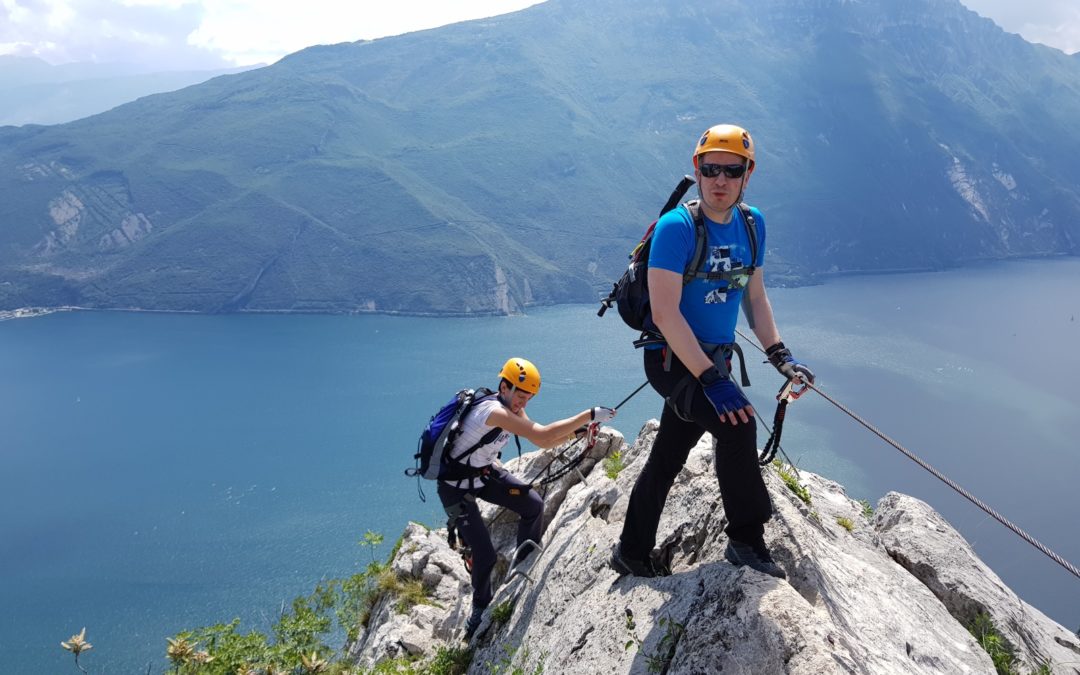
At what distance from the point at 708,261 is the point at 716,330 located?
0.41 meters

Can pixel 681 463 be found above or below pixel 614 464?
above

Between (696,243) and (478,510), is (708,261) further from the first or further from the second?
(478,510)

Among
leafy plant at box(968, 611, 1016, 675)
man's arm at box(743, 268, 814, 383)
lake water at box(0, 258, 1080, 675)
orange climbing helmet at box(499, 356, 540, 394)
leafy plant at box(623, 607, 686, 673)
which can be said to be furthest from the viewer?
lake water at box(0, 258, 1080, 675)

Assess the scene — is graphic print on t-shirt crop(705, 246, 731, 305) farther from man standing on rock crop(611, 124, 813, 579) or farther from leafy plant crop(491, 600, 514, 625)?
A: leafy plant crop(491, 600, 514, 625)

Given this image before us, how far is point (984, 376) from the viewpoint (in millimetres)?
81500

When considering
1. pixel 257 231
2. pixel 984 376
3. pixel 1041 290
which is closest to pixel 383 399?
pixel 984 376

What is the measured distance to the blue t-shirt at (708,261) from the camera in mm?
3576

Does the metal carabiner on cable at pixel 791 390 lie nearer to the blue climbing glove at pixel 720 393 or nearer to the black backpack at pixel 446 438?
the blue climbing glove at pixel 720 393

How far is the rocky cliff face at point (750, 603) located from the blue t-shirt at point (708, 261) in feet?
4.38

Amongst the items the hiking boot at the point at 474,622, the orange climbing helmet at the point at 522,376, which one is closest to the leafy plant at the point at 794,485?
the orange climbing helmet at the point at 522,376

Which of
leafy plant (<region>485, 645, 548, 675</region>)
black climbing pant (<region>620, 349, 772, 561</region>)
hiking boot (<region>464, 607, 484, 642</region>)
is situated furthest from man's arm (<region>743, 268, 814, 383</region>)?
hiking boot (<region>464, 607, 484, 642</region>)

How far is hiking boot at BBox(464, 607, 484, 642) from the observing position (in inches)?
243

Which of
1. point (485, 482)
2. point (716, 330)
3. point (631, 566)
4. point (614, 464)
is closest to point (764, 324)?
point (716, 330)

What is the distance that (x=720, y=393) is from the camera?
11.5 feet
